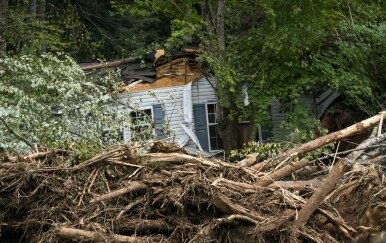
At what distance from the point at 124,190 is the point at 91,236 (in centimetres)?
61

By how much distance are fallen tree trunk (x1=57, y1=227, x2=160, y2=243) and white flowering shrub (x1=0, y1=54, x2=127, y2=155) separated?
2.64 metres

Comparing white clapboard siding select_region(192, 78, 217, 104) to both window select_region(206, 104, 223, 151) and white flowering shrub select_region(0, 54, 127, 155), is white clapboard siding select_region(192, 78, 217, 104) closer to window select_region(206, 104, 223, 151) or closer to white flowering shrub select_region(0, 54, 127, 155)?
window select_region(206, 104, 223, 151)

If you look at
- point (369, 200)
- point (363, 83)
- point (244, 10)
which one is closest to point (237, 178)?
point (369, 200)

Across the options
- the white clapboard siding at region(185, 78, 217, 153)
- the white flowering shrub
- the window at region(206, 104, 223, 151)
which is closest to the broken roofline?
the white clapboard siding at region(185, 78, 217, 153)

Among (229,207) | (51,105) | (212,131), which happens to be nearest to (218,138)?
(212,131)

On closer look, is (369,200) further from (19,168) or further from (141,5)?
(141,5)

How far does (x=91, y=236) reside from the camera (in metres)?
6.32

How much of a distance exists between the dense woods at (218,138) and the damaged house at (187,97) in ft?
0.35

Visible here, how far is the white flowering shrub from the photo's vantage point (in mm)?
9820

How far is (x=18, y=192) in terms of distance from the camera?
22.7ft

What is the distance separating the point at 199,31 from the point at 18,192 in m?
10.4

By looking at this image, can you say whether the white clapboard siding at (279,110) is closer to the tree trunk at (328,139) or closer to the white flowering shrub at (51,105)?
the white flowering shrub at (51,105)

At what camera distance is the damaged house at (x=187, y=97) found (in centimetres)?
1817

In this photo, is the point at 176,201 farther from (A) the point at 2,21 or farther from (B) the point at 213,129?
(B) the point at 213,129
